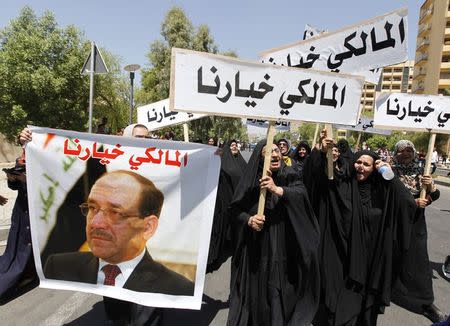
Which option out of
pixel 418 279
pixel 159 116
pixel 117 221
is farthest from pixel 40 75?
pixel 418 279

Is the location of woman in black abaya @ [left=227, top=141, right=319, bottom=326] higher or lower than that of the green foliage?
lower

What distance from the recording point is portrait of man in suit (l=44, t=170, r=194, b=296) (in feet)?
9.21

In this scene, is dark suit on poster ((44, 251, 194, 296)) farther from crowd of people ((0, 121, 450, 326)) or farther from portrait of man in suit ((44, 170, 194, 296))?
crowd of people ((0, 121, 450, 326))

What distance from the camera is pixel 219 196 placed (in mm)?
3943

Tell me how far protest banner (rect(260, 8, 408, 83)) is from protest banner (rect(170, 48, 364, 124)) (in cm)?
32

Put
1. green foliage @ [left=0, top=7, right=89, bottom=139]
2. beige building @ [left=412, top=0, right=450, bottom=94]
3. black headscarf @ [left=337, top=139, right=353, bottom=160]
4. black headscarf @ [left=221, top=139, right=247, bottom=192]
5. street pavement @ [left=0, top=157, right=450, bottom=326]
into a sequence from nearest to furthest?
street pavement @ [left=0, top=157, right=450, bottom=326] → black headscarf @ [left=337, top=139, right=353, bottom=160] → black headscarf @ [left=221, top=139, right=247, bottom=192] → green foliage @ [left=0, top=7, right=89, bottom=139] → beige building @ [left=412, top=0, right=450, bottom=94]

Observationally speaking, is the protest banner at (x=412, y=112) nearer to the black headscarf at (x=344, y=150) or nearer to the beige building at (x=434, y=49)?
the black headscarf at (x=344, y=150)

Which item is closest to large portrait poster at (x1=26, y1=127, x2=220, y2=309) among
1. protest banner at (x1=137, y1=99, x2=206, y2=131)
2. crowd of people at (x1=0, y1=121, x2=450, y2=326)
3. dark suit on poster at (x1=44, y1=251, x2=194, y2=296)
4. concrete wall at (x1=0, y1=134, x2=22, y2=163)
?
dark suit on poster at (x1=44, y1=251, x2=194, y2=296)

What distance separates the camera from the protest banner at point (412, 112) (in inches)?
171

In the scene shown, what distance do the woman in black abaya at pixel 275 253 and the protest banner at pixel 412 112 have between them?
200 cm

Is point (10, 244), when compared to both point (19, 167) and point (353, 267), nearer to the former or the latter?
point (19, 167)

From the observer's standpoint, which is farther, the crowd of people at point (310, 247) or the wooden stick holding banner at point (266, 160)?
the crowd of people at point (310, 247)

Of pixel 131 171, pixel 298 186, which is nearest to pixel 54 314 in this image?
pixel 131 171

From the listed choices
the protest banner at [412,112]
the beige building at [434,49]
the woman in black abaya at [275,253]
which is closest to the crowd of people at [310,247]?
the woman in black abaya at [275,253]
